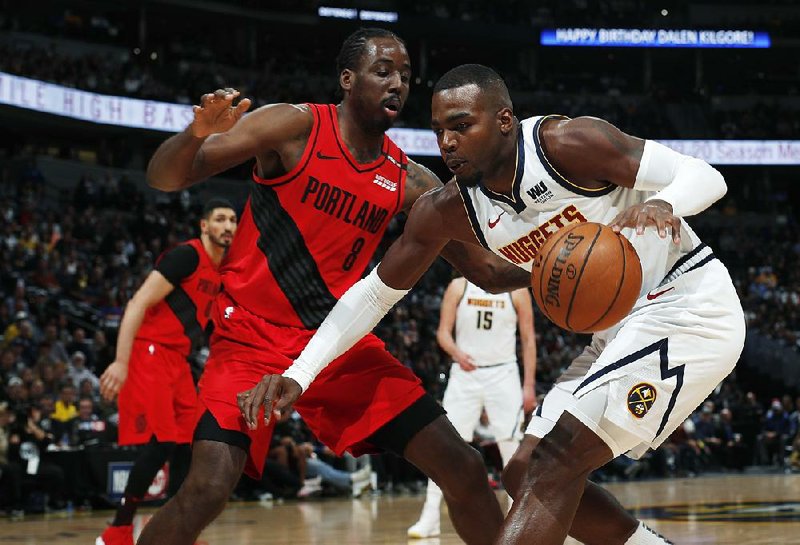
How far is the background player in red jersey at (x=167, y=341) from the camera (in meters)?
6.28

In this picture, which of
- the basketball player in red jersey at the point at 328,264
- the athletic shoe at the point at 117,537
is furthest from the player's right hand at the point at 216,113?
the athletic shoe at the point at 117,537

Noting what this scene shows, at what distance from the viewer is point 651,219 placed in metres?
3.15

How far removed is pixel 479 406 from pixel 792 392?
17.1m

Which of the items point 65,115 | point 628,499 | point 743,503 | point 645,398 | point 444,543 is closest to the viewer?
point 645,398

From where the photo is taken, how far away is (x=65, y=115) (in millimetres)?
23375

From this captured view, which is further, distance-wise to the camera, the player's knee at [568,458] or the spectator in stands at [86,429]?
the spectator in stands at [86,429]

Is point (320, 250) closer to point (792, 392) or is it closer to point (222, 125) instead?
point (222, 125)

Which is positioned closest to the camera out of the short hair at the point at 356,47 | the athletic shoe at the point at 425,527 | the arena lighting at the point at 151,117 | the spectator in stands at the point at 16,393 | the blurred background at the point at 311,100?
the short hair at the point at 356,47

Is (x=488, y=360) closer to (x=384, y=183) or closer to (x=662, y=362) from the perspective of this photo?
(x=384, y=183)

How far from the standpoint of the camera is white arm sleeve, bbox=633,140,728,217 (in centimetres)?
336

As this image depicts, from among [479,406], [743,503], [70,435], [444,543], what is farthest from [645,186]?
[70,435]

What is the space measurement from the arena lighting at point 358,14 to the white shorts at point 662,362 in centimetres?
3055

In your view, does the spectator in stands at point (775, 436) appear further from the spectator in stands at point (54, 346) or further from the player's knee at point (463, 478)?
the player's knee at point (463, 478)

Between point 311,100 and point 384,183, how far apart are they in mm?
26081
